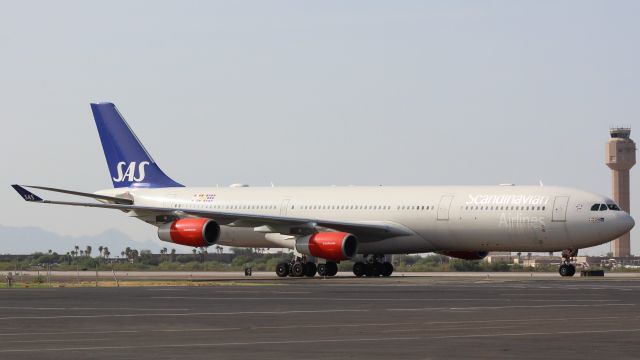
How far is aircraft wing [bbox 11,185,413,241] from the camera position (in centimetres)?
5597

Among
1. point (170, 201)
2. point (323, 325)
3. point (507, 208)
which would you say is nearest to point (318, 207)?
point (170, 201)

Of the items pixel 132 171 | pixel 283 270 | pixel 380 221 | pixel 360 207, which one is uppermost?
pixel 132 171

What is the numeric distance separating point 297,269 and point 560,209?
12.1m

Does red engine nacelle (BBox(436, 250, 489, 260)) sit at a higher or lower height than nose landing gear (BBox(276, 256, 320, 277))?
higher

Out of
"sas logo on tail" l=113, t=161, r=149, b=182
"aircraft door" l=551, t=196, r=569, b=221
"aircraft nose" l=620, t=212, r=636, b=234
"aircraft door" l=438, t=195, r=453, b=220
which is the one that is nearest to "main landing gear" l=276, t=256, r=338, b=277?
"aircraft door" l=438, t=195, r=453, b=220

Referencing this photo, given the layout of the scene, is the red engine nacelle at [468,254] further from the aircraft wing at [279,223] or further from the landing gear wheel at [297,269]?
the landing gear wheel at [297,269]

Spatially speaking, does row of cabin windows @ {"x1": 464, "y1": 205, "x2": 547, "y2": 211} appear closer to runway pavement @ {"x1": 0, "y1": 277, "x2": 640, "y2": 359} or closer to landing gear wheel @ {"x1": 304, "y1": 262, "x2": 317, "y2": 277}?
landing gear wheel @ {"x1": 304, "y1": 262, "x2": 317, "y2": 277}

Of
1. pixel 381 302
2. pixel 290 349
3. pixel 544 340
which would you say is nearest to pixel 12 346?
pixel 290 349

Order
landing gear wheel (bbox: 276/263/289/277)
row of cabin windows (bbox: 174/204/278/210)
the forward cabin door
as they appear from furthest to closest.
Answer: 1. row of cabin windows (bbox: 174/204/278/210)
2. the forward cabin door
3. landing gear wheel (bbox: 276/263/289/277)

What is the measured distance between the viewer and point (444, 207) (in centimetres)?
5584

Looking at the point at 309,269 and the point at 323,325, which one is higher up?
the point at 309,269

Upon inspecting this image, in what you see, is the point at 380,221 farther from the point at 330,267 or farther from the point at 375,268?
the point at 330,267

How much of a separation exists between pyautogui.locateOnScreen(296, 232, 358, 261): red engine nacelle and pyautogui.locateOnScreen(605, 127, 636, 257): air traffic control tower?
340 ft

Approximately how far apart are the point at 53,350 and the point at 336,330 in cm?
555
